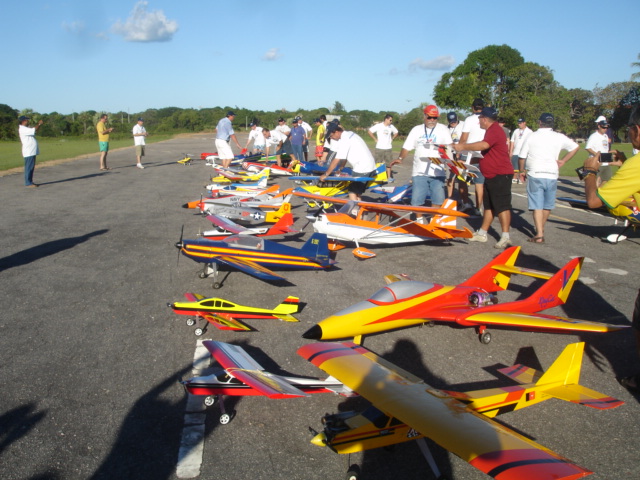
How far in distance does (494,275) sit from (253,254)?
386 centimetres

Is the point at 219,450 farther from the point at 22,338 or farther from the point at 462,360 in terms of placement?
the point at 22,338

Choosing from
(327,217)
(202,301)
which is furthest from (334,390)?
(327,217)

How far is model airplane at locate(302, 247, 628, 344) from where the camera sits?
4.89 metres

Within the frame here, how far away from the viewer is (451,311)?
544 centimetres

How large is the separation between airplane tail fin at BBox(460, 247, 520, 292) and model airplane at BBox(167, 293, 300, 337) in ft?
8.29

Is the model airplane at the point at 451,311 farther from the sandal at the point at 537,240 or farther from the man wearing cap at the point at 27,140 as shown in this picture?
the man wearing cap at the point at 27,140

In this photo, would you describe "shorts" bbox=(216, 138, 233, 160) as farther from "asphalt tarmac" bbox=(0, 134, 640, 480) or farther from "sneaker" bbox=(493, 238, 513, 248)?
"sneaker" bbox=(493, 238, 513, 248)

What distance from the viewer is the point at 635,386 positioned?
14.2 ft

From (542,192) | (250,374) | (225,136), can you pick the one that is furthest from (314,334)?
(225,136)

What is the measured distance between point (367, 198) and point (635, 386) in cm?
1176

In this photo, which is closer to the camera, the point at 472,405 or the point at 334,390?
the point at 472,405

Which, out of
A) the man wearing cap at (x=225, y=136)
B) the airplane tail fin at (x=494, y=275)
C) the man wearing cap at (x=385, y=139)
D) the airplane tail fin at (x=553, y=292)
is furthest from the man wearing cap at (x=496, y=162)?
the man wearing cap at (x=225, y=136)

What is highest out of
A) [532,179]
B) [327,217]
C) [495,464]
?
[532,179]

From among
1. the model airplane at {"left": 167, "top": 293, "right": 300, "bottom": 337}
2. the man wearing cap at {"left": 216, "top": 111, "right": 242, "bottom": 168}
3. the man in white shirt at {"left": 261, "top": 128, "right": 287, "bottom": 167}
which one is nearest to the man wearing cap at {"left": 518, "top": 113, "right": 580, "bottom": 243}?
the model airplane at {"left": 167, "top": 293, "right": 300, "bottom": 337}
